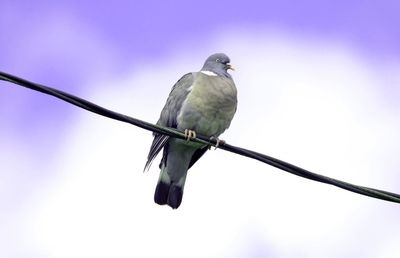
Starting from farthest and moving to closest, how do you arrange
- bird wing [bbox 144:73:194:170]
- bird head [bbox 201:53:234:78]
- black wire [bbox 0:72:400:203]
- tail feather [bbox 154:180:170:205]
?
bird head [bbox 201:53:234:78], tail feather [bbox 154:180:170:205], bird wing [bbox 144:73:194:170], black wire [bbox 0:72:400:203]

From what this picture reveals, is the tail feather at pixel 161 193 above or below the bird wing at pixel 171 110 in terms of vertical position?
below

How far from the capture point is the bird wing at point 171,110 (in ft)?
22.7

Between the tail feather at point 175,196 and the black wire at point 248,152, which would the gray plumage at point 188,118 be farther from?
the black wire at point 248,152

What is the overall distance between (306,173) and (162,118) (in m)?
3.02

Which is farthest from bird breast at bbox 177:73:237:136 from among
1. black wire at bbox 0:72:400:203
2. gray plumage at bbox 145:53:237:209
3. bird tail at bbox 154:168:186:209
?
black wire at bbox 0:72:400:203

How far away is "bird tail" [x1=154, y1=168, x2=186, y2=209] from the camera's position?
7.34 m

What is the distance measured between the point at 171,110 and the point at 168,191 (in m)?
0.73

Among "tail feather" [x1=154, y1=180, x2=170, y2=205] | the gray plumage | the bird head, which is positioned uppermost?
the bird head

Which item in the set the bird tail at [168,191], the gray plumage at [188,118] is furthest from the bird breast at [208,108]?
the bird tail at [168,191]

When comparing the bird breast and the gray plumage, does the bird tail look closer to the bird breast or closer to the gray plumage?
the gray plumage

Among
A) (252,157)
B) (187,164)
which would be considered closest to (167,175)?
(187,164)

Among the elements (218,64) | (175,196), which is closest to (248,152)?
(175,196)

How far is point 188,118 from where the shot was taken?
6.93 metres

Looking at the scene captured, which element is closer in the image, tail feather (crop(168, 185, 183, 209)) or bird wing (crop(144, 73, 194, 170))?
bird wing (crop(144, 73, 194, 170))
